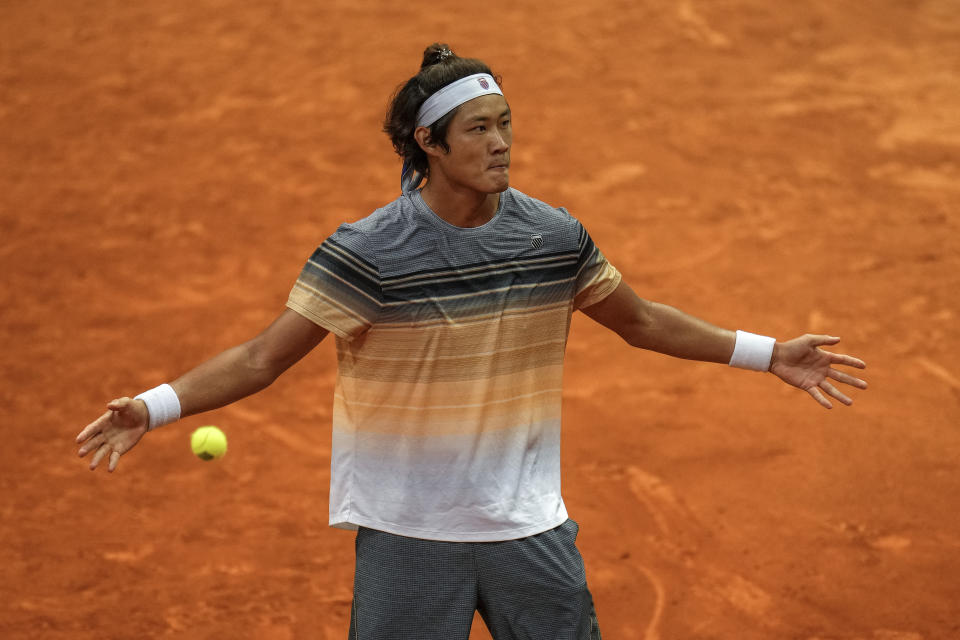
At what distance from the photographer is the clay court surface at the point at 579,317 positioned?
16.1 ft

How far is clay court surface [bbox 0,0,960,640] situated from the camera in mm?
4895

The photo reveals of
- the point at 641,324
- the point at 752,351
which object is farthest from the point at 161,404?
the point at 752,351

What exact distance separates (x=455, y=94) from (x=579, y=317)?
4.38m

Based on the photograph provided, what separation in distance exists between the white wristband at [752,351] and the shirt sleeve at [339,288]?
1036 millimetres

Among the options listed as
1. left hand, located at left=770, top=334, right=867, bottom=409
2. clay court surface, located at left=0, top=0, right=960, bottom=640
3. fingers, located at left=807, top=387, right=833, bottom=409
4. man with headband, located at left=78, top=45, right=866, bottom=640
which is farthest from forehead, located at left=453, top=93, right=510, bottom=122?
clay court surface, located at left=0, top=0, right=960, bottom=640

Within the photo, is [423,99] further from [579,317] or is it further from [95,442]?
[579,317]

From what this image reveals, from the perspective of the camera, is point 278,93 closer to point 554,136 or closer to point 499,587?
point 554,136

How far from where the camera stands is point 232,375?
9.05 ft

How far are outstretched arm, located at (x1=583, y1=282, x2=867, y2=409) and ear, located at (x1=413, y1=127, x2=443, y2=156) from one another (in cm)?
58

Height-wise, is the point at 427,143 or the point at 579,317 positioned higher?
the point at 427,143

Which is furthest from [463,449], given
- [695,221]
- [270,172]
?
[270,172]

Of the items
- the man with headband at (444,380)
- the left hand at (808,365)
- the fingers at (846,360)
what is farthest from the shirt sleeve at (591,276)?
the fingers at (846,360)

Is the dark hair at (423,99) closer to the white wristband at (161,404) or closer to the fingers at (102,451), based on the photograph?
the white wristband at (161,404)

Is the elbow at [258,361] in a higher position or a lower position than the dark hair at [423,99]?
lower
